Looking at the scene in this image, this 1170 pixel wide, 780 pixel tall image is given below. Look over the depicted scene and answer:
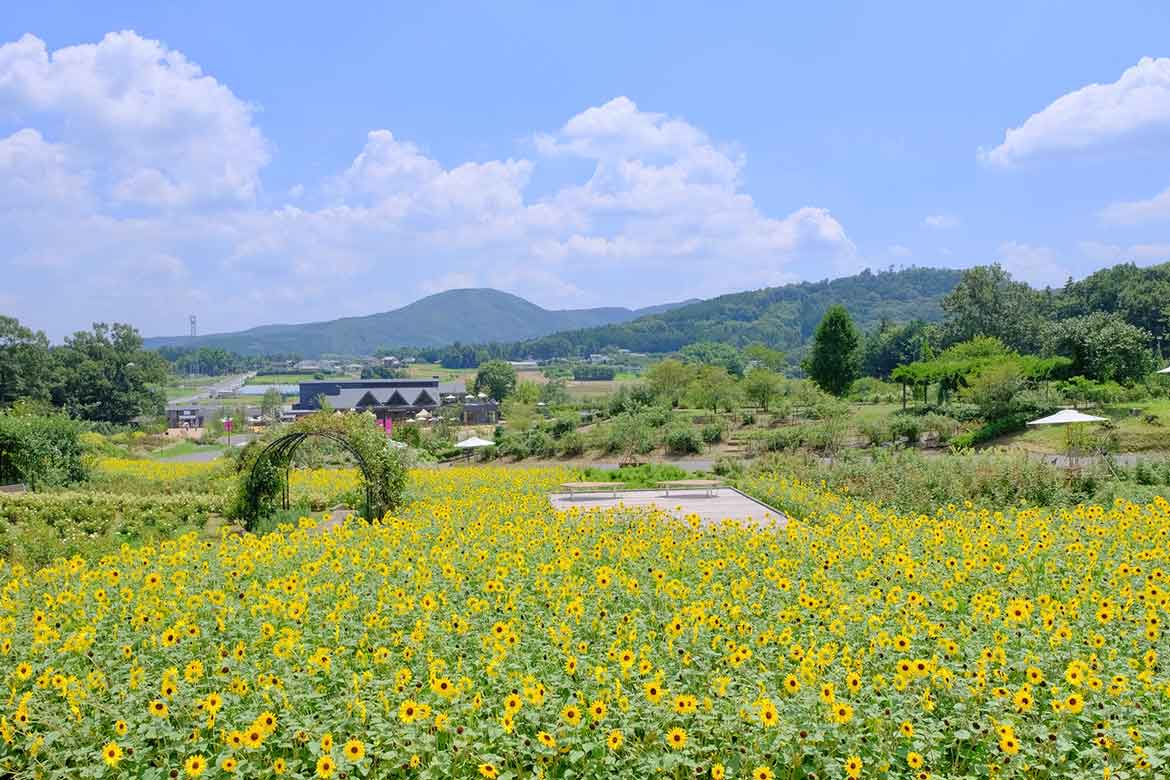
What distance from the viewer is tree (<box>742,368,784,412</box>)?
36969 mm

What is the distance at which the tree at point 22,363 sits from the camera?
192ft

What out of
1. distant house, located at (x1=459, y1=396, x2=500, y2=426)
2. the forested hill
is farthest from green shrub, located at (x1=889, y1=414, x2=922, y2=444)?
the forested hill

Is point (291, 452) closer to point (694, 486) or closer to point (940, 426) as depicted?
point (694, 486)

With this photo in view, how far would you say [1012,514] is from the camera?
9281 millimetres

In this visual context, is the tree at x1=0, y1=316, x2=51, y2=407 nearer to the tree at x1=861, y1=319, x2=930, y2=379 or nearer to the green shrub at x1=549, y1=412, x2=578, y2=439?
the green shrub at x1=549, y1=412, x2=578, y2=439

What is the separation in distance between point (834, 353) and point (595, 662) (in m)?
43.0

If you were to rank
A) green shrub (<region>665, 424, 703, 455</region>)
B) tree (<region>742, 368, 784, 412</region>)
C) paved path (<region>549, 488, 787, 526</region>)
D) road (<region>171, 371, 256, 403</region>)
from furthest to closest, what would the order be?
1. road (<region>171, 371, 256, 403</region>)
2. tree (<region>742, 368, 784, 412</region>)
3. green shrub (<region>665, 424, 703, 455</region>)
4. paved path (<region>549, 488, 787, 526</region>)

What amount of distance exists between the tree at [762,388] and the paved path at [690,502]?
21.9 m

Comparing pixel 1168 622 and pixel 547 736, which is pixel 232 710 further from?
pixel 1168 622

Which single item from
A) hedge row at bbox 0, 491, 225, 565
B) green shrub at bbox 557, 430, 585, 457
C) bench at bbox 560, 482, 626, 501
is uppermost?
hedge row at bbox 0, 491, 225, 565

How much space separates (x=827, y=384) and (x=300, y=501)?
123 ft

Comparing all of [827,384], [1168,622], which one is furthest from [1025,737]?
[827,384]

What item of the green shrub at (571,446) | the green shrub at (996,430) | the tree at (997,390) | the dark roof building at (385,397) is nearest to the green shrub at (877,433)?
the green shrub at (996,430)

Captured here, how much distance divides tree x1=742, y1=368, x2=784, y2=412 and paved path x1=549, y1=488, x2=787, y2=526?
863 inches
